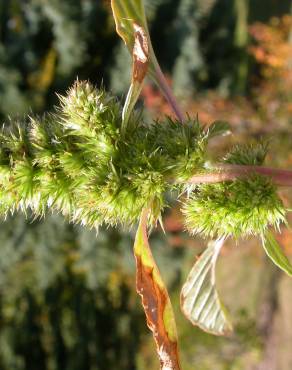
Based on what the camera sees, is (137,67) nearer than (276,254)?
Yes

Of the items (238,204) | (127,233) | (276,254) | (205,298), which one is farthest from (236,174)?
(127,233)

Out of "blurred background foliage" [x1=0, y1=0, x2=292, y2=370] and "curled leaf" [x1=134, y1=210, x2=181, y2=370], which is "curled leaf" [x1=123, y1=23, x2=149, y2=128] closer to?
"curled leaf" [x1=134, y1=210, x2=181, y2=370]

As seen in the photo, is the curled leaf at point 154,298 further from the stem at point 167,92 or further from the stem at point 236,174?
the stem at point 167,92

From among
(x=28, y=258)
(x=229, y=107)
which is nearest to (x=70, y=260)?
(x=28, y=258)

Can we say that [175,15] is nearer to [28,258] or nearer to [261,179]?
[28,258]

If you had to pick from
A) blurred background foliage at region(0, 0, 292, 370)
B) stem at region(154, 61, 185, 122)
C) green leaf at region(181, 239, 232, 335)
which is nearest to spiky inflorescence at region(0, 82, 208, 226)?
stem at region(154, 61, 185, 122)

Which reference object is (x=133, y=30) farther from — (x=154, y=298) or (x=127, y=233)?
(x=127, y=233)

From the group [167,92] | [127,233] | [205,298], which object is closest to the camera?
[167,92]
